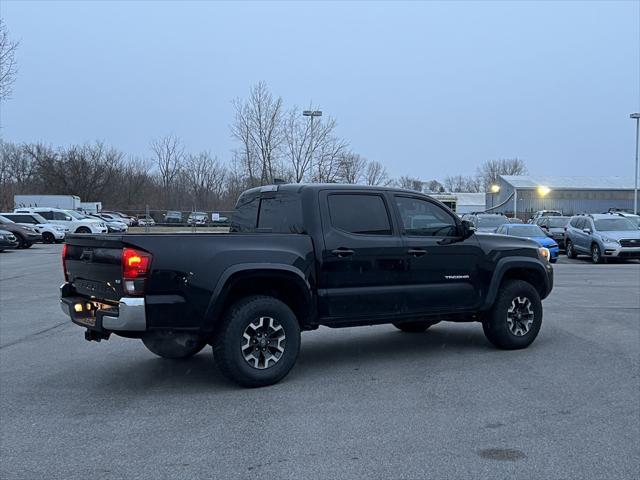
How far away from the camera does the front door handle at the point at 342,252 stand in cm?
643

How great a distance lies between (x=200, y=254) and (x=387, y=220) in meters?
2.27

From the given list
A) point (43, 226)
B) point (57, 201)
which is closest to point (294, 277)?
point (43, 226)

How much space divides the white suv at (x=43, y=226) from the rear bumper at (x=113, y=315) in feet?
101

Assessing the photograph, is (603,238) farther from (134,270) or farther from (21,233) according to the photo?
(21,233)

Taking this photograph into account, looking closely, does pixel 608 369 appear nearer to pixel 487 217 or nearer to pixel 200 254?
pixel 200 254

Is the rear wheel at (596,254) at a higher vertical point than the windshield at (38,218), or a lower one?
lower

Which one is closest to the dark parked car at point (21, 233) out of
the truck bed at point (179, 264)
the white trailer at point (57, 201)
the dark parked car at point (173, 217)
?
the dark parked car at point (173, 217)

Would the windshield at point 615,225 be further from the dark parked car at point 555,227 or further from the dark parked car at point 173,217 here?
the dark parked car at point 173,217

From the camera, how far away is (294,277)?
613cm

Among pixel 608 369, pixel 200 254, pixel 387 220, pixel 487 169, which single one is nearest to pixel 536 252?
pixel 608 369

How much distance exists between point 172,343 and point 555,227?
27.0 meters

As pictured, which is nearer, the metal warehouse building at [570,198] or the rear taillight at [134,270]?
the rear taillight at [134,270]

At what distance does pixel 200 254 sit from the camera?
5.70 meters

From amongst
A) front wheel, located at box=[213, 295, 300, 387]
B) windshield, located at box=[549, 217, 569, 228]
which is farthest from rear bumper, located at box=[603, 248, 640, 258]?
front wheel, located at box=[213, 295, 300, 387]
